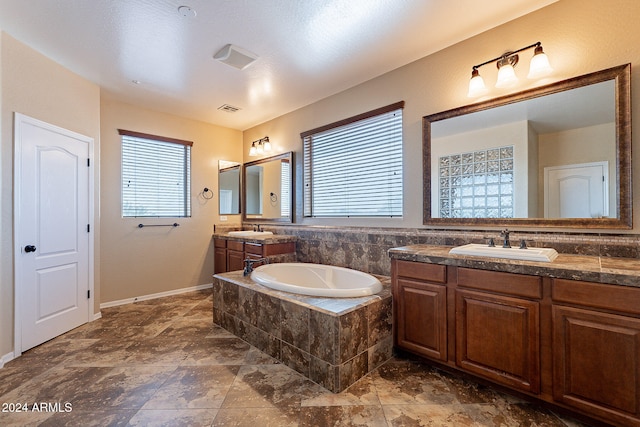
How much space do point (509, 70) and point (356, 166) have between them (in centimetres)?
168

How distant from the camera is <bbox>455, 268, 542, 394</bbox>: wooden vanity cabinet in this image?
167cm

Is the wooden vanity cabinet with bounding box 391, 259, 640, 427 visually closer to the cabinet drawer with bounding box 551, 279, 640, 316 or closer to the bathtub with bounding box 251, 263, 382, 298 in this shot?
the cabinet drawer with bounding box 551, 279, 640, 316

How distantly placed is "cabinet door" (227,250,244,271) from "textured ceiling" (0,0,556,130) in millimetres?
2188

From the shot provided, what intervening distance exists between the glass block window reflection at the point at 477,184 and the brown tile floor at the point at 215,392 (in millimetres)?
1291

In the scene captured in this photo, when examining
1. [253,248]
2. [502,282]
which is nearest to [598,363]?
[502,282]

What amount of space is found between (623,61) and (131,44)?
3.65 m

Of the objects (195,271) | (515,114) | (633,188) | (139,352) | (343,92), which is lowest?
(139,352)

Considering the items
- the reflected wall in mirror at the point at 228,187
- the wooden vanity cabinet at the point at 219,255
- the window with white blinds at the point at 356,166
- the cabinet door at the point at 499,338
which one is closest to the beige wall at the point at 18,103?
the reflected wall in mirror at the point at 228,187

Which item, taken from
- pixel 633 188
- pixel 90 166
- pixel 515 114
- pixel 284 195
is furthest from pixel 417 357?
pixel 90 166

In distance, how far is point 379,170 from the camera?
10.3ft

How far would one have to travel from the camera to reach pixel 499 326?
5.86ft

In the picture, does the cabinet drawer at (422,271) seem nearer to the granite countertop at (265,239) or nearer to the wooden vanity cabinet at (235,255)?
the granite countertop at (265,239)

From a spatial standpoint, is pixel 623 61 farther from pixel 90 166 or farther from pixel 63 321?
pixel 63 321

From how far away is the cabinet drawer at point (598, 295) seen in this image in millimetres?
1393
